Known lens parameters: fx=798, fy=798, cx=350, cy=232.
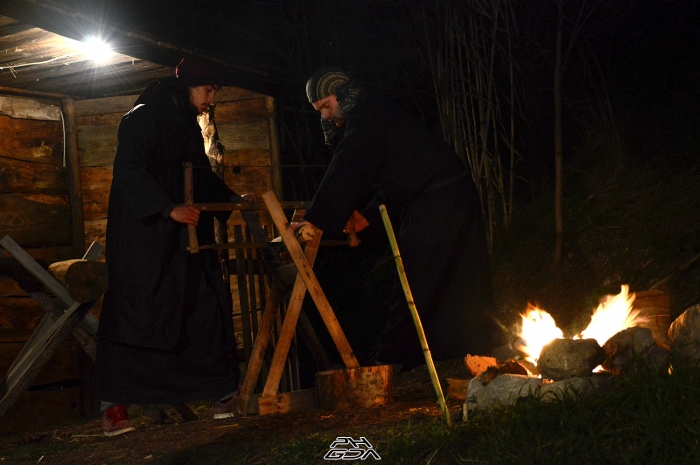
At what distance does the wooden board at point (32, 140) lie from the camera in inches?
289

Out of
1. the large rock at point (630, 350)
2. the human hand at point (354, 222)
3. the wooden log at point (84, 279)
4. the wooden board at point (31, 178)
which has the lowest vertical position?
Result: the large rock at point (630, 350)

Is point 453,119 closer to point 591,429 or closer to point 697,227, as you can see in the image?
point 697,227

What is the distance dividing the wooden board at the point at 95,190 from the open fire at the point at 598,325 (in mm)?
4655

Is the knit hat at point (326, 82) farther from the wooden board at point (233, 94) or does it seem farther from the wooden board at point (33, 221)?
the wooden board at point (33, 221)

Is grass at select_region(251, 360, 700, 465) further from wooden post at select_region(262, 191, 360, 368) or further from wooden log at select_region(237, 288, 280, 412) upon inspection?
wooden log at select_region(237, 288, 280, 412)

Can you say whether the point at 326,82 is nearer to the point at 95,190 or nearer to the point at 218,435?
the point at 218,435

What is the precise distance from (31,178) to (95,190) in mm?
598

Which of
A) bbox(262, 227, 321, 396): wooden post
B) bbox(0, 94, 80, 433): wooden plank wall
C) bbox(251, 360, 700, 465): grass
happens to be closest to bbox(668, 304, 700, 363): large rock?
bbox(251, 360, 700, 465): grass

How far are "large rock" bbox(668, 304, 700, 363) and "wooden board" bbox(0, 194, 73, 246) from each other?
563 cm

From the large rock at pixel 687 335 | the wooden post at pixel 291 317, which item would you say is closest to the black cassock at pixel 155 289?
the wooden post at pixel 291 317

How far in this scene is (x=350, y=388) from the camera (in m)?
4.88

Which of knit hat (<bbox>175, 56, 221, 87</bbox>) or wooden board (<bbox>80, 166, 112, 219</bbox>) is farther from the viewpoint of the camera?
wooden board (<bbox>80, 166, 112, 219</bbox>)

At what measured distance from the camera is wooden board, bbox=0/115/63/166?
24.0 feet

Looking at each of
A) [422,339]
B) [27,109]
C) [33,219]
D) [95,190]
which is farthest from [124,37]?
[422,339]
